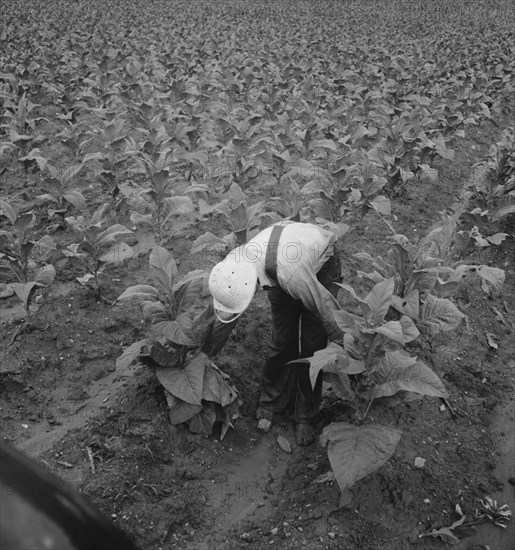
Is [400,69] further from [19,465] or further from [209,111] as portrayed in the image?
[19,465]

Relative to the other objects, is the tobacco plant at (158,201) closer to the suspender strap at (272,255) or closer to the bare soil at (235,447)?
the bare soil at (235,447)

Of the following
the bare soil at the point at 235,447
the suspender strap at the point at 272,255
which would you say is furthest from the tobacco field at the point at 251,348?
the suspender strap at the point at 272,255

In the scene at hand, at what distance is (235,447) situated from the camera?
3.75 m

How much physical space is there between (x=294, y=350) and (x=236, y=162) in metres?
3.52

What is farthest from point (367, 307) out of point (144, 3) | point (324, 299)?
point (144, 3)

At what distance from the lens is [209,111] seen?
1070 cm

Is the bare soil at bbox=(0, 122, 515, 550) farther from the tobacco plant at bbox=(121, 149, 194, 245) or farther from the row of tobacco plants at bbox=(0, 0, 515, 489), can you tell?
the tobacco plant at bbox=(121, 149, 194, 245)

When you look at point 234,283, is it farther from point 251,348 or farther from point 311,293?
point 251,348

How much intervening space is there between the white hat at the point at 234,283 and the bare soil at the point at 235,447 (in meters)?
1.17

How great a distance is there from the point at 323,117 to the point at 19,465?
8.96 meters

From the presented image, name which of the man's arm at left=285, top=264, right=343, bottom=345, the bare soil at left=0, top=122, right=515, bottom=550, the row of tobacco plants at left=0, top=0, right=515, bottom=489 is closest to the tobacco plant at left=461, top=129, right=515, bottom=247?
the row of tobacco plants at left=0, top=0, right=515, bottom=489

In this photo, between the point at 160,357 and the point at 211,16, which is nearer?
the point at 160,357

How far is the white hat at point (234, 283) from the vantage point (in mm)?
2949

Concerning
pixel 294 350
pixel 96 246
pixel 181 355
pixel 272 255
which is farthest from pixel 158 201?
pixel 272 255
